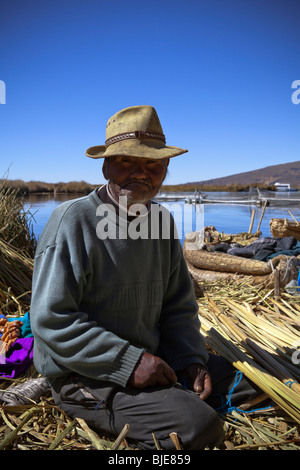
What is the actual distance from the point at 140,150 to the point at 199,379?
102cm

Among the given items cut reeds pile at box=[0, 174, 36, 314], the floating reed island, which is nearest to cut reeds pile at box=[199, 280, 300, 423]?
the floating reed island

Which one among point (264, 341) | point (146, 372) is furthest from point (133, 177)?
point (264, 341)

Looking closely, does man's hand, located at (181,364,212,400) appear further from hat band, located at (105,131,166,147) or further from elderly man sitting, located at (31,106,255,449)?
hat band, located at (105,131,166,147)

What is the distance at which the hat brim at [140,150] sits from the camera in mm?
1479

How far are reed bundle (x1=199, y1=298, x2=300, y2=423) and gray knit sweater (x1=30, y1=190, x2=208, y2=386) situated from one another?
0.96 feet

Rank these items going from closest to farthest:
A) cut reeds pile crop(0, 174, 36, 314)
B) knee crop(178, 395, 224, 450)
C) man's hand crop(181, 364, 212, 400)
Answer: knee crop(178, 395, 224, 450) → man's hand crop(181, 364, 212, 400) → cut reeds pile crop(0, 174, 36, 314)

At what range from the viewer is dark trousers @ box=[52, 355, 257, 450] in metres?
1.39

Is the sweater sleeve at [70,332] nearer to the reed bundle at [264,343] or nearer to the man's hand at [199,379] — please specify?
the man's hand at [199,379]

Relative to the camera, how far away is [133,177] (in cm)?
154

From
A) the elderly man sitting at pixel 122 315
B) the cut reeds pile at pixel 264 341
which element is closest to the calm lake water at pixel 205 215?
the cut reeds pile at pixel 264 341

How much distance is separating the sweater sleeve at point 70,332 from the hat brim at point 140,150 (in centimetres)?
45
